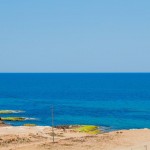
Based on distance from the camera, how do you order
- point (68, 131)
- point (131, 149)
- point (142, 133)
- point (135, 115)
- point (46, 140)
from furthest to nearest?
1. point (135, 115)
2. point (68, 131)
3. point (142, 133)
4. point (46, 140)
5. point (131, 149)

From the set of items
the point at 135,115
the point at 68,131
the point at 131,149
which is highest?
the point at 135,115

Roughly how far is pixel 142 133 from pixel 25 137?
19.3 meters

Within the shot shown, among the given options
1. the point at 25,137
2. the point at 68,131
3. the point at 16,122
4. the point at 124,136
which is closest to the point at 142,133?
the point at 124,136

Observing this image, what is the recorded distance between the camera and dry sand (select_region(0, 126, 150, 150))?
189ft

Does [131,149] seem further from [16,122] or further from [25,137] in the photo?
[16,122]

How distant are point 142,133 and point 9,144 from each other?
2262 centimetres

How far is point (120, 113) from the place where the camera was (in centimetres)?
11594

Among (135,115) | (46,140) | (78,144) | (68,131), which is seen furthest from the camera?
(135,115)

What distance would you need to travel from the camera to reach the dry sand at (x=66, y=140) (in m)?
57.5

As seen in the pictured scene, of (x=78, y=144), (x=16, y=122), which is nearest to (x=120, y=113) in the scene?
(x=16, y=122)

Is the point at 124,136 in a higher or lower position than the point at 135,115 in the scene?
lower

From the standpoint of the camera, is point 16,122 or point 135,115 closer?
point 16,122

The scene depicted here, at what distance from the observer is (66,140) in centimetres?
6303

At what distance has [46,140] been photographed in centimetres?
6372
